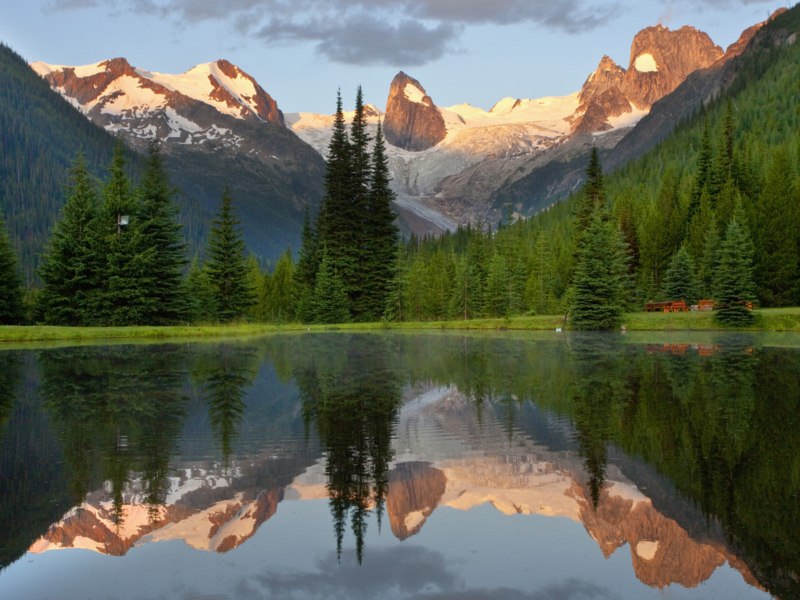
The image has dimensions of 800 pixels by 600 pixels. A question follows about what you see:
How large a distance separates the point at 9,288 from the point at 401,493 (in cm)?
4825

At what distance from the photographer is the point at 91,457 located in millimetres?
11453

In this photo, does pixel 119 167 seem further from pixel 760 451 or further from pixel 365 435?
pixel 760 451

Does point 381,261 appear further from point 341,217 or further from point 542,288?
point 542,288

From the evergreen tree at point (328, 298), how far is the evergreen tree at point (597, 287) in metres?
22.6

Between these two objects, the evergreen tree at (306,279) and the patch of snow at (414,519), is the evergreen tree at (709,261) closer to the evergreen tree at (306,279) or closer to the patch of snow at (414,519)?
the evergreen tree at (306,279)

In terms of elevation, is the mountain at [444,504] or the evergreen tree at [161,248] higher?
the evergreen tree at [161,248]

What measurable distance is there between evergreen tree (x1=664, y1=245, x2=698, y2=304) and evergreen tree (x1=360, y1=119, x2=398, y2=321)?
2914 centimetres

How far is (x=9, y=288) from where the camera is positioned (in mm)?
50438

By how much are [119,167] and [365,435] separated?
4636 cm

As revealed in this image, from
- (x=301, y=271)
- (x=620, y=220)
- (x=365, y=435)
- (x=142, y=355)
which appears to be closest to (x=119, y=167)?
(x=142, y=355)

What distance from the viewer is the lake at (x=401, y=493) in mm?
6938

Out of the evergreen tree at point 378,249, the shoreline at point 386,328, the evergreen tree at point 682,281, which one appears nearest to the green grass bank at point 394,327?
the shoreline at point 386,328

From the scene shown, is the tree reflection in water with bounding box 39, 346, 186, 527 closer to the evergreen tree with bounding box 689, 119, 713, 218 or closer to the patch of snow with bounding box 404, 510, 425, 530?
the patch of snow with bounding box 404, 510, 425, 530

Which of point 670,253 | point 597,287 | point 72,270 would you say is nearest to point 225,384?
point 72,270
